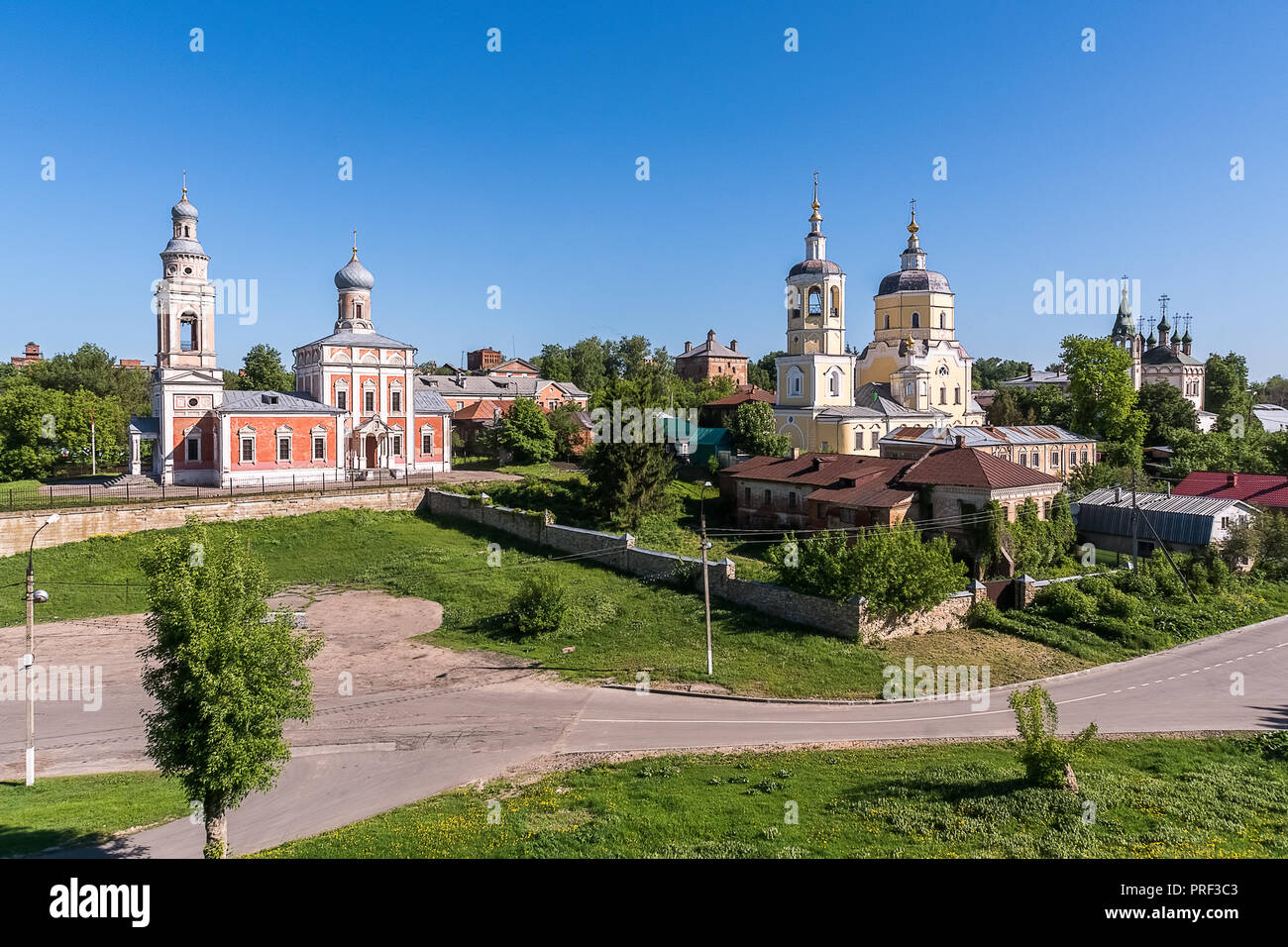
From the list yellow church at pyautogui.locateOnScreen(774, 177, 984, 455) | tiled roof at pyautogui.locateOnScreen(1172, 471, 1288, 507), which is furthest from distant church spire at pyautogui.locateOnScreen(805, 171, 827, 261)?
tiled roof at pyautogui.locateOnScreen(1172, 471, 1288, 507)

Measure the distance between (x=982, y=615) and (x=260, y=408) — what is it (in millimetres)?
36356

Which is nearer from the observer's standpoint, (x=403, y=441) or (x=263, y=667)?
(x=263, y=667)

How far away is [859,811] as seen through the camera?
14.2 meters

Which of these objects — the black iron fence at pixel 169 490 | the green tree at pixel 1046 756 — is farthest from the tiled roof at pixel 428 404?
the green tree at pixel 1046 756

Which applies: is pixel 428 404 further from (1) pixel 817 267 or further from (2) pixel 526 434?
(1) pixel 817 267

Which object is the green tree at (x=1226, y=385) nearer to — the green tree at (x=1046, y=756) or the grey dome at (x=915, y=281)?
the grey dome at (x=915, y=281)

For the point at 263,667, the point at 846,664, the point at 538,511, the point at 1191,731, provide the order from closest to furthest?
1. the point at 263,667
2. the point at 1191,731
3. the point at 846,664
4. the point at 538,511

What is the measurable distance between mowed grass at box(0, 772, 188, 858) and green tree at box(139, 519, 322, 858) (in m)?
3.35

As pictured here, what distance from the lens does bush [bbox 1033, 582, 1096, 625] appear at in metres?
28.0

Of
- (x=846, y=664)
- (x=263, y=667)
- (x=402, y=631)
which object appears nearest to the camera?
(x=263, y=667)
